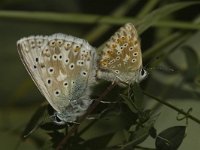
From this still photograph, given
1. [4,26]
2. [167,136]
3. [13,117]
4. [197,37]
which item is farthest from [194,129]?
[4,26]

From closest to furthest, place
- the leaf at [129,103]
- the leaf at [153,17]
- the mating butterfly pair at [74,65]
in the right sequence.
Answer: the leaf at [129,103] < the mating butterfly pair at [74,65] < the leaf at [153,17]

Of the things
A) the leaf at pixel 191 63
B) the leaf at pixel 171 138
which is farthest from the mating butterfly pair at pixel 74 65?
the leaf at pixel 191 63

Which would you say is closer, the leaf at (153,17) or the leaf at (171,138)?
the leaf at (171,138)

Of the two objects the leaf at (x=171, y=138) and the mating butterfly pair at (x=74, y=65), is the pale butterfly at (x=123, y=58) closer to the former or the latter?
the mating butterfly pair at (x=74, y=65)

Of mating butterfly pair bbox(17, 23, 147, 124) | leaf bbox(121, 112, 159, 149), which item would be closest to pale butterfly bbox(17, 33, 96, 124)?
mating butterfly pair bbox(17, 23, 147, 124)

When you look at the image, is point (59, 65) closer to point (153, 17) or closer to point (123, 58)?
point (123, 58)

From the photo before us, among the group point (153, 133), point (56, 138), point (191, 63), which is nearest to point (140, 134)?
point (153, 133)
